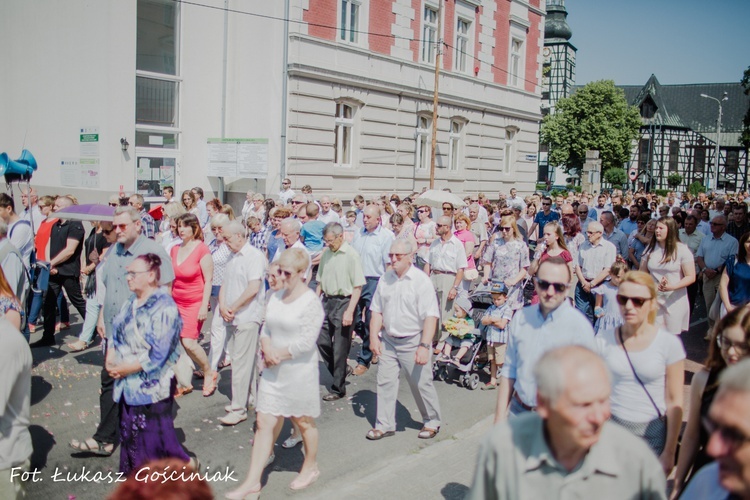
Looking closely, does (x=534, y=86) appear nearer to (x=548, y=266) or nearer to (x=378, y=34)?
(x=378, y=34)

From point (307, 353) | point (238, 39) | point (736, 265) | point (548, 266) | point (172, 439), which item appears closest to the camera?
point (548, 266)

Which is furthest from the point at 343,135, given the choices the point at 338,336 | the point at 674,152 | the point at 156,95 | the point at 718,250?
the point at 674,152

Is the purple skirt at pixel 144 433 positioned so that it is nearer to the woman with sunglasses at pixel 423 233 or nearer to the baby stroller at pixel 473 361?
the baby stroller at pixel 473 361

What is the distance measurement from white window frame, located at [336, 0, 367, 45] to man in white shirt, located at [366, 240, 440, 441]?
18.2 meters

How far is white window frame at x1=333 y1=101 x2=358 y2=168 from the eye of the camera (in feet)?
79.5

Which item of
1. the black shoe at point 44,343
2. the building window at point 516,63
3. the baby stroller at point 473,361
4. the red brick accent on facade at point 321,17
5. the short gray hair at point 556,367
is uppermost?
the building window at point 516,63

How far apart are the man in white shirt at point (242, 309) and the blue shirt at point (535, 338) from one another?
10.7 feet

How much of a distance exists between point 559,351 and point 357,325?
7.21 metres

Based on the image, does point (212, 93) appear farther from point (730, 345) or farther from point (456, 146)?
A: point (730, 345)

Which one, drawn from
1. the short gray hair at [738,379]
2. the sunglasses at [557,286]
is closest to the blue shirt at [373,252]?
the sunglasses at [557,286]

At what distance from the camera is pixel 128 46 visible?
799 inches

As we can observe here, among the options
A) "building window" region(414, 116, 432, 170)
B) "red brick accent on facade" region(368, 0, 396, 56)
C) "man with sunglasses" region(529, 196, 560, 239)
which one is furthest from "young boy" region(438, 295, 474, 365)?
"building window" region(414, 116, 432, 170)

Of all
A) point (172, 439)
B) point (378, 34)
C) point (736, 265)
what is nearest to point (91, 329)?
point (172, 439)

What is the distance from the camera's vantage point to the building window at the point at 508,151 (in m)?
34.8
